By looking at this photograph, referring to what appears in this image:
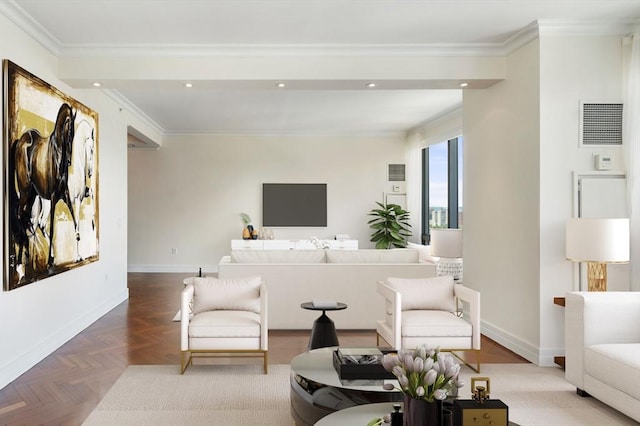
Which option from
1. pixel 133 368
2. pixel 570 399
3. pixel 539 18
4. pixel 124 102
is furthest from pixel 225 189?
pixel 570 399

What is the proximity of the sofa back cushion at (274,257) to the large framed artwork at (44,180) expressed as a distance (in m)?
1.67

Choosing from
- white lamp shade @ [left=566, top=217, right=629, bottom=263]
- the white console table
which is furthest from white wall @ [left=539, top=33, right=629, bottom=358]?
the white console table

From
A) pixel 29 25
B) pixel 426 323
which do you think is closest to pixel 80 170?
pixel 29 25

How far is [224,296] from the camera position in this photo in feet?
14.1

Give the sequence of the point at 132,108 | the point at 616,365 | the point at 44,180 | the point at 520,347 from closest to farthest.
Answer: the point at 616,365 → the point at 44,180 → the point at 520,347 → the point at 132,108

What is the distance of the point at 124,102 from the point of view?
280 inches

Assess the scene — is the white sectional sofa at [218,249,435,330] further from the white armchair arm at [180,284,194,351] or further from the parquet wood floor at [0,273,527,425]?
the white armchair arm at [180,284,194,351]

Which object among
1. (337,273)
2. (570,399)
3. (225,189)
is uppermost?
(225,189)

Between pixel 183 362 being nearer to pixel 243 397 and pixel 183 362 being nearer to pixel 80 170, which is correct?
pixel 243 397

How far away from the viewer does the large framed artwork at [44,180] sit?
3781 mm

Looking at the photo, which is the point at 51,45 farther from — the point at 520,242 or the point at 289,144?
the point at 289,144

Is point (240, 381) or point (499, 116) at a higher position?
point (499, 116)

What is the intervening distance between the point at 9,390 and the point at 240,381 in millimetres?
1651

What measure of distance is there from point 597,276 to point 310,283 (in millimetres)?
2727
